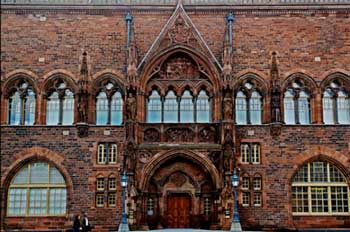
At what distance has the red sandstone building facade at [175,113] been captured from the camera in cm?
2525

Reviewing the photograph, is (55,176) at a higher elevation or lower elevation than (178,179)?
higher

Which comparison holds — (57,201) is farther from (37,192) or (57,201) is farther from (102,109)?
(102,109)

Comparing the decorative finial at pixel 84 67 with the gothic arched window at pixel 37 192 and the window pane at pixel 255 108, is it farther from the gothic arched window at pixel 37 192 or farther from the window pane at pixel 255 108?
the window pane at pixel 255 108

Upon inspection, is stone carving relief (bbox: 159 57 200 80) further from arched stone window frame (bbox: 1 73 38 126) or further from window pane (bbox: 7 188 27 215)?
window pane (bbox: 7 188 27 215)

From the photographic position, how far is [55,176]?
26.0 m

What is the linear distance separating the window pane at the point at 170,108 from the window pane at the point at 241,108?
3.08m

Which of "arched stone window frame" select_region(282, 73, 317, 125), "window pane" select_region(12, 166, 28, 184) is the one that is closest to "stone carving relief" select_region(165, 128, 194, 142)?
"arched stone window frame" select_region(282, 73, 317, 125)

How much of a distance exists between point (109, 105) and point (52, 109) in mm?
2888

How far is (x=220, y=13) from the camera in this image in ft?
89.1

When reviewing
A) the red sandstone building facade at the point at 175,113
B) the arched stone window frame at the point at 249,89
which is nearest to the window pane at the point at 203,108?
the red sandstone building facade at the point at 175,113

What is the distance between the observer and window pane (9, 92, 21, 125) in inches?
1041

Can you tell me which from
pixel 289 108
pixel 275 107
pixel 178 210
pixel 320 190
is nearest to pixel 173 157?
pixel 178 210

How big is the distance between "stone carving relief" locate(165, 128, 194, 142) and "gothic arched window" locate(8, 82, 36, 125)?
690 centimetres

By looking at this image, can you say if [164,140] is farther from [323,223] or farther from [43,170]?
[323,223]
